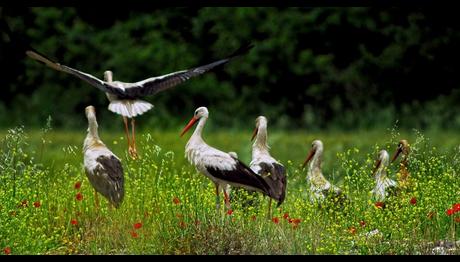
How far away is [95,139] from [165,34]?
762 cm

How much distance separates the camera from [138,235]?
7613 millimetres

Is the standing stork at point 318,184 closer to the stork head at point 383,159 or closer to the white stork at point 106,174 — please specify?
the stork head at point 383,159

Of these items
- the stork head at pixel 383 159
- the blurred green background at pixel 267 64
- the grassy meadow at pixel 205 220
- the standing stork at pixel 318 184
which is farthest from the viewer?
the blurred green background at pixel 267 64

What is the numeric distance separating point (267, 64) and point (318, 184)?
6483 millimetres

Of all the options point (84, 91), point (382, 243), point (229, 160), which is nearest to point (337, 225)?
point (382, 243)

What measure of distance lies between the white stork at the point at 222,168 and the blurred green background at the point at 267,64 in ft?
22.6

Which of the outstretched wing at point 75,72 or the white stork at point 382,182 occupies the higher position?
the outstretched wing at point 75,72

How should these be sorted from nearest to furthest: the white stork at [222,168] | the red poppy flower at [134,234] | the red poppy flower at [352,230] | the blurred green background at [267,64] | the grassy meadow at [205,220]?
the red poppy flower at [134,234] < the grassy meadow at [205,220] < the red poppy flower at [352,230] < the white stork at [222,168] < the blurred green background at [267,64]

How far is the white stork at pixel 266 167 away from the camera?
8203mm

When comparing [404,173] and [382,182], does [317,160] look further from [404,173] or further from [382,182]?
[404,173]

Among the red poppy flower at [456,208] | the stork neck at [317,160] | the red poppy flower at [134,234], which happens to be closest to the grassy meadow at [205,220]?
the red poppy flower at [134,234]

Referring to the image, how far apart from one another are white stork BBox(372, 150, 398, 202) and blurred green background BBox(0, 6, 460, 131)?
5965 millimetres

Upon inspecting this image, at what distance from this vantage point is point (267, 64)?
15.3 m

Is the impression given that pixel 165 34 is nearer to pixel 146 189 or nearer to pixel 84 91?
pixel 84 91
